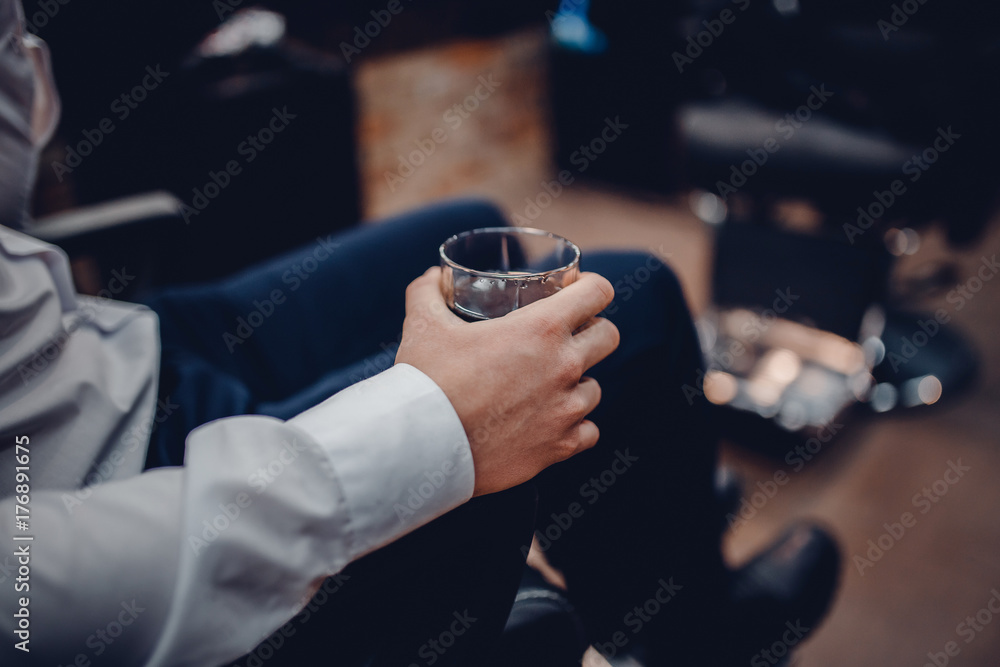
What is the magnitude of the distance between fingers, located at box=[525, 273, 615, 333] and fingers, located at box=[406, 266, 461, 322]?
8 cm

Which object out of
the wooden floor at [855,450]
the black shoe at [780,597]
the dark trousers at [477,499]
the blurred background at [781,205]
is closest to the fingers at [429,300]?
the dark trousers at [477,499]

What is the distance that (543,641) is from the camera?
0.53 m

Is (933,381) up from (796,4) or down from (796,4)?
down

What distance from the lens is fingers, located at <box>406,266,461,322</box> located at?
1.86 feet

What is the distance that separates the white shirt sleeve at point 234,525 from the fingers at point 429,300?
0.08 m

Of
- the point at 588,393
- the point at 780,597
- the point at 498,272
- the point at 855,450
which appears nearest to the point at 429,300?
the point at 498,272

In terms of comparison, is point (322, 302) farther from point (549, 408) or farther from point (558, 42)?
point (558, 42)

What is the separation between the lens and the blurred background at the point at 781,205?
1099 millimetres

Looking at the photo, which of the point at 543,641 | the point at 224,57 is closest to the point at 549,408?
the point at 543,641

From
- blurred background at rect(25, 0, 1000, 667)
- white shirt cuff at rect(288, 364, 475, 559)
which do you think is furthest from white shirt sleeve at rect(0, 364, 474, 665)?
blurred background at rect(25, 0, 1000, 667)

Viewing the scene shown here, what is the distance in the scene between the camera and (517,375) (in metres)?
0.51

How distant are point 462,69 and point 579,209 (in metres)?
0.75

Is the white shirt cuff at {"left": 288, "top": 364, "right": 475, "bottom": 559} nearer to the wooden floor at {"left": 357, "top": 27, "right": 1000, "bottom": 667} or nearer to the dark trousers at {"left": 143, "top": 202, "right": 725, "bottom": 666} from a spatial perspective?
the dark trousers at {"left": 143, "top": 202, "right": 725, "bottom": 666}

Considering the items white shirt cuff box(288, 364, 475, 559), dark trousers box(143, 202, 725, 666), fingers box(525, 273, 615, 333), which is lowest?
dark trousers box(143, 202, 725, 666)
